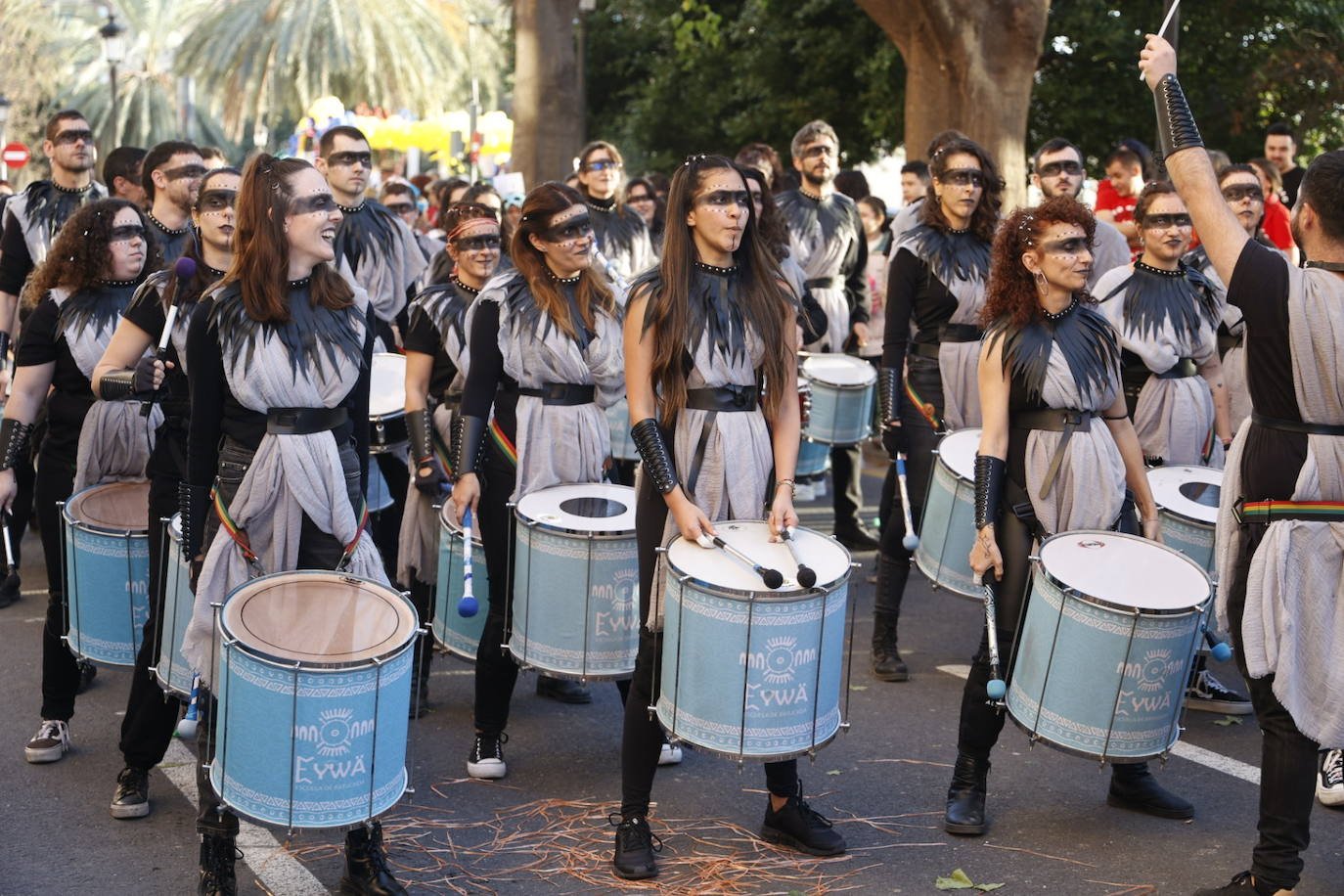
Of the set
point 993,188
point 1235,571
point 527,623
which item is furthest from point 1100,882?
point 993,188

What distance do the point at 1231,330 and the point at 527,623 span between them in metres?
3.96

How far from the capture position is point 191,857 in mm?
5250

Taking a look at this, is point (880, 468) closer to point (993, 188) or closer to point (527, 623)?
point (993, 188)

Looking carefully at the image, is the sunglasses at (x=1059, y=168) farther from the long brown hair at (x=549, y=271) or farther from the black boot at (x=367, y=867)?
the black boot at (x=367, y=867)

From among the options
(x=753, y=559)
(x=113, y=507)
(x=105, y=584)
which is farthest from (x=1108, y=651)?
(x=113, y=507)

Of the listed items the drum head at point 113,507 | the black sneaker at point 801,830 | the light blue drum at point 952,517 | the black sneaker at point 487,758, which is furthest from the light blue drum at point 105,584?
the light blue drum at point 952,517

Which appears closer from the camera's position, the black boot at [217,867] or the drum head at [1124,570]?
the black boot at [217,867]

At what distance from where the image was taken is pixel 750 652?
4602mm

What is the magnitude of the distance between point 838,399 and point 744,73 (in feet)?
54.7

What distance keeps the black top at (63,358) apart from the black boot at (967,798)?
3.46 metres

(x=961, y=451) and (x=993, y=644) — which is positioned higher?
(x=961, y=451)

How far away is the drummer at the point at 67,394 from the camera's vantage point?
617cm

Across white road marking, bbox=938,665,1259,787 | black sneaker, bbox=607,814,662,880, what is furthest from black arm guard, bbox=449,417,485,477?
white road marking, bbox=938,665,1259,787

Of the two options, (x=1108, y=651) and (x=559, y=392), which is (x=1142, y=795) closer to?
(x=1108, y=651)
